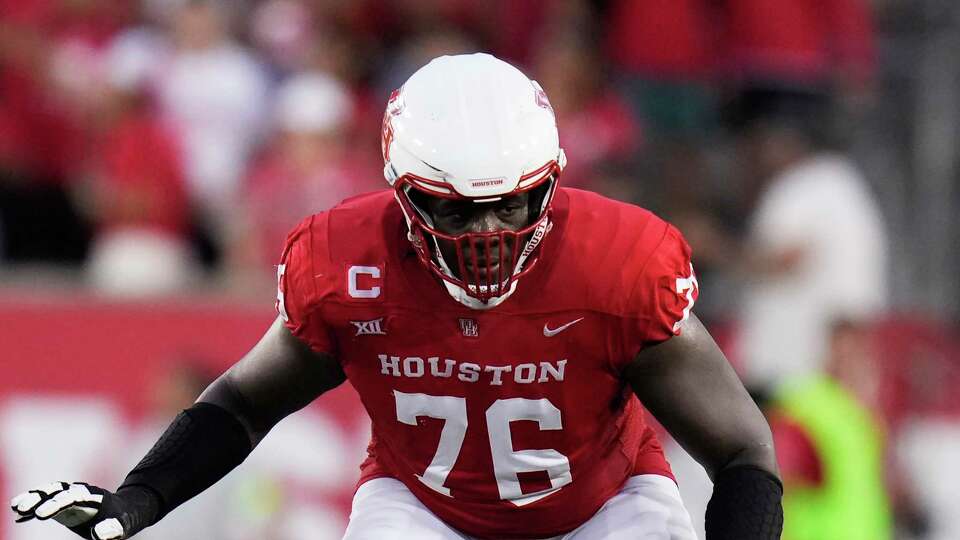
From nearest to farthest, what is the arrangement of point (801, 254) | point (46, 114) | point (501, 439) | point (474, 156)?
point (474, 156) < point (501, 439) < point (801, 254) < point (46, 114)

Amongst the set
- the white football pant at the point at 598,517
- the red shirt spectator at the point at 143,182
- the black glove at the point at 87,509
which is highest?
the black glove at the point at 87,509

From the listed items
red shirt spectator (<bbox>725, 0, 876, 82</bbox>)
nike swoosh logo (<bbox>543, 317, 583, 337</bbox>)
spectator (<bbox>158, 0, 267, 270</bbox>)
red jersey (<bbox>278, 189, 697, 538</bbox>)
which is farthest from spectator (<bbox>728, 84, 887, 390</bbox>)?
nike swoosh logo (<bbox>543, 317, 583, 337</bbox>)

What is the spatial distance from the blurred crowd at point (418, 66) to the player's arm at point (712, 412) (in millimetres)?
3256

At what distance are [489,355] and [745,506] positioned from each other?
63 cm

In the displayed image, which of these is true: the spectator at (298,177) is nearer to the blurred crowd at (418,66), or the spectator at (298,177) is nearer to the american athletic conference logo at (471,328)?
the blurred crowd at (418,66)

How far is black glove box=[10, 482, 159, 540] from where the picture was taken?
332cm

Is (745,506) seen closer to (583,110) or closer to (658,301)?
(658,301)

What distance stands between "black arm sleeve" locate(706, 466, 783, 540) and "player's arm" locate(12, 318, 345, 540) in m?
0.94

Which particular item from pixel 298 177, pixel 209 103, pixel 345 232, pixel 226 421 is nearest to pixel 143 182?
pixel 209 103

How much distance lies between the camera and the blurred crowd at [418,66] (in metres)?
7.24

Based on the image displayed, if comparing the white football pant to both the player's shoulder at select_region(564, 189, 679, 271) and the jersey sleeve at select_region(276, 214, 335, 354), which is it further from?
the player's shoulder at select_region(564, 189, 679, 271)

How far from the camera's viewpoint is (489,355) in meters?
3.51

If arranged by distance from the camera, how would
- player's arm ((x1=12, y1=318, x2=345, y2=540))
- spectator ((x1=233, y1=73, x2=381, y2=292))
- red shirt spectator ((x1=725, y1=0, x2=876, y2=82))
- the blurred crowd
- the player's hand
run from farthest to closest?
1. red shirt spectator ((x1=725, y1=0, x2=876, y2=82))
2. spectator ((x1=233, y1=73, x2=381, y2=292))
3. the blurred crowd
4. player's arm ((x1=12, y1=318, x2=345, y2=540))
5. the player's hand

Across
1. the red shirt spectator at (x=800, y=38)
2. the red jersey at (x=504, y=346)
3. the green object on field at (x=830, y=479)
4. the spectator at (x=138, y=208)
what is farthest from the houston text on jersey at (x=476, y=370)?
the red shirt spectator at (x=800, y=38)
